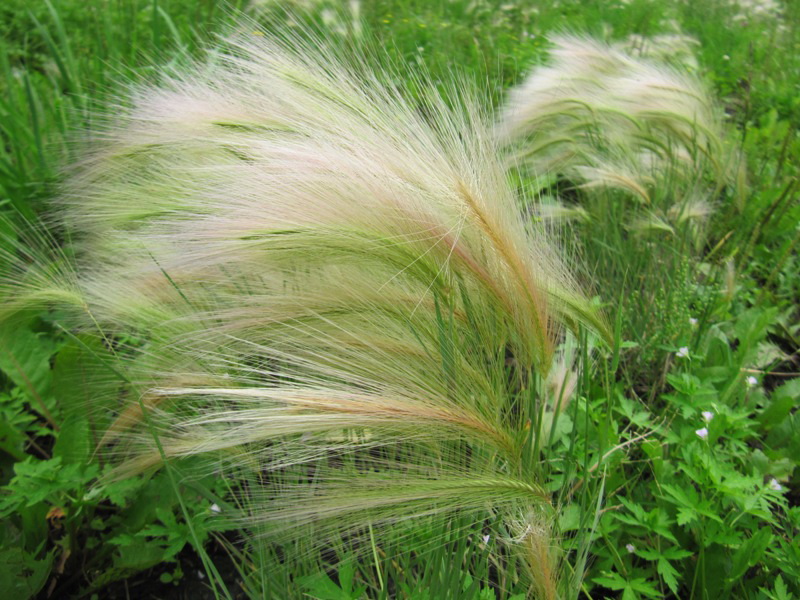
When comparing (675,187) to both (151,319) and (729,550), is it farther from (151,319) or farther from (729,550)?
(151,319)

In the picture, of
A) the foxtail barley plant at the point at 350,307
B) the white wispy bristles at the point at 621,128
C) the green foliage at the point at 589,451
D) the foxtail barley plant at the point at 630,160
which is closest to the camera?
the foxtail barley plant at the point at 350,307

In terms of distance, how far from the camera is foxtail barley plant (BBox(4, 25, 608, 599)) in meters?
0.90

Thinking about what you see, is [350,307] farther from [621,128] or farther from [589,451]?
[621,128]

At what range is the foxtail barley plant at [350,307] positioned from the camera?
90cm

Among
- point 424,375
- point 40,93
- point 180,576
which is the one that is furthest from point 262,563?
point 40,93

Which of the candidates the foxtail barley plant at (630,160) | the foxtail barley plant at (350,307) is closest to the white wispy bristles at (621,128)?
the foxtail barley plant at (630,160)

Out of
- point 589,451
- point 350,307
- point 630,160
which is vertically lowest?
point 589,451

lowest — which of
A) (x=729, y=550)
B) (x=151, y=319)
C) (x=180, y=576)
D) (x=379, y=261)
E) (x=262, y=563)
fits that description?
(x=180, y=576)

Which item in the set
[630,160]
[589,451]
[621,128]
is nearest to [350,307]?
[589,451]

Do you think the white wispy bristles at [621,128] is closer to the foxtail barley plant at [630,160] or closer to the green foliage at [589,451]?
the foxtail barley plant at [630,160]

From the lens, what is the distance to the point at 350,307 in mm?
1064

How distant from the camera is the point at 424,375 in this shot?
998mm

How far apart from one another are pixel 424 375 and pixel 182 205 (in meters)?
0.50

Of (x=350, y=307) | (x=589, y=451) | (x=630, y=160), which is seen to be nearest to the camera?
(x=350, y=307)
